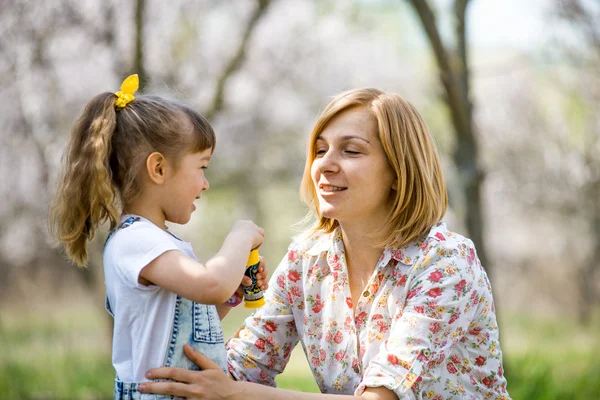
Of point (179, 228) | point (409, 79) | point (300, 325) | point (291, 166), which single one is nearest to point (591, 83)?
point (409, 79)

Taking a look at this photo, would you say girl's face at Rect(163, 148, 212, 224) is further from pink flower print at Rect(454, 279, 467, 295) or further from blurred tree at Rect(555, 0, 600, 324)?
blurred tree at Rect(555, 0, 600, 324)

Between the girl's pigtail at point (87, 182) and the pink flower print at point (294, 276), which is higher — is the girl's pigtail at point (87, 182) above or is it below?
above

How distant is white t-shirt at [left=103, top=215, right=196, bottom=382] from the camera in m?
1.77

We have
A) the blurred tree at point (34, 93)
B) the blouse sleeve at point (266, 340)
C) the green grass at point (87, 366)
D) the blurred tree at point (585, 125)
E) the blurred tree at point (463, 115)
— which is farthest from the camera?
the blurred tree at point (585, 125)

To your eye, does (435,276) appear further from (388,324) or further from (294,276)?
(294,276)

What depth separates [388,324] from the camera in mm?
2143

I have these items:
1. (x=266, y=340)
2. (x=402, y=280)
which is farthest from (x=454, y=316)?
(x=266, y=340)

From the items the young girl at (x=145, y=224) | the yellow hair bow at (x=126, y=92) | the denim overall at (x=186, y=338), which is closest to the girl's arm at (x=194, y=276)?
the young girl at (x=145, y=224)

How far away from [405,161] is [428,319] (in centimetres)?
49

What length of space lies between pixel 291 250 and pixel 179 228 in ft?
19.1

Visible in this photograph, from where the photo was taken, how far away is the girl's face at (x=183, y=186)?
1.89 m

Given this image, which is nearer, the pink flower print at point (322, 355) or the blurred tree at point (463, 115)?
the pink flower print at point (322, 355)

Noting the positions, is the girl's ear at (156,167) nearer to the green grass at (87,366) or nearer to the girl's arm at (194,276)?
the girl's arm at (194,276)

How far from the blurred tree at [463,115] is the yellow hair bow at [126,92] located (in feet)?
8.54
